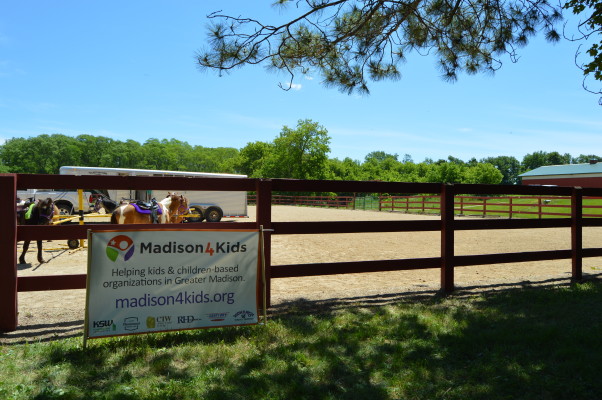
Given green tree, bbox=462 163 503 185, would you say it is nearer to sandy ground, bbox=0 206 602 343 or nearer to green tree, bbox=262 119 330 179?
green tree, bbox=262 119 330 179

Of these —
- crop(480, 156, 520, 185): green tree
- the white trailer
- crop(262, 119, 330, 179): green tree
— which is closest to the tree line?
crop(262, 119, 330, 179): green tree

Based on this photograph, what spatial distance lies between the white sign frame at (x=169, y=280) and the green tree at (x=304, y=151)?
66513 mm

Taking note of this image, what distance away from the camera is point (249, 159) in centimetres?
9906

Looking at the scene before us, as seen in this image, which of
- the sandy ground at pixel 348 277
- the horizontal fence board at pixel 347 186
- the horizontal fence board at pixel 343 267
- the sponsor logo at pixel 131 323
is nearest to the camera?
the sponsor logo at pixel 131 323

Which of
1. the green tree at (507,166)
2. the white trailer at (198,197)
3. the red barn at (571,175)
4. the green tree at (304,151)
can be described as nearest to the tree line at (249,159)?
the green tree at (304,151)

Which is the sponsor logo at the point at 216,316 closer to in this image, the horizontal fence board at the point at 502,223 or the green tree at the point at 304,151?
the horizontal fence board at the point at 502,223

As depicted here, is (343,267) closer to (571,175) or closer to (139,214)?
(139,214)

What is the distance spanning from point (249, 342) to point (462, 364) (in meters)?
1.84

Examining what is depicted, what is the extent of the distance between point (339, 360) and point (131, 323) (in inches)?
75.7

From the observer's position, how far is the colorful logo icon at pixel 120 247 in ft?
13.1

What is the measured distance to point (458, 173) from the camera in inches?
4045

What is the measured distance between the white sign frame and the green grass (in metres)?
0.17

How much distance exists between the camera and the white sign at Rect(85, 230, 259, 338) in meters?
3.92

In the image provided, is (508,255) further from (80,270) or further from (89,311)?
(80,270)
